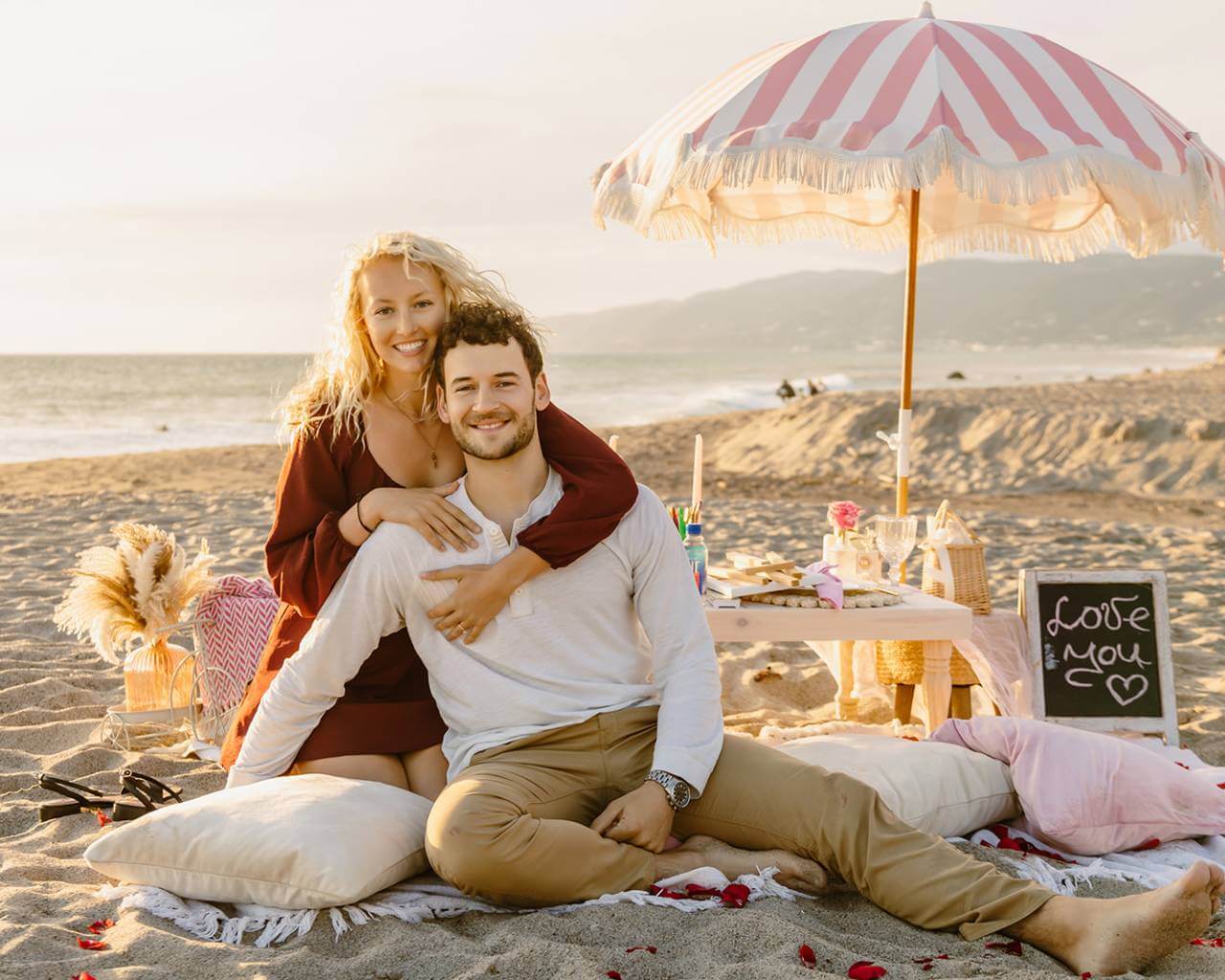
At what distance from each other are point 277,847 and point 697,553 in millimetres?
1743

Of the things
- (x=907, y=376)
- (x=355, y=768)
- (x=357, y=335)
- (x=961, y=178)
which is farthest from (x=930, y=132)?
(x=355, y=768)

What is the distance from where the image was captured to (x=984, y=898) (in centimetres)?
257

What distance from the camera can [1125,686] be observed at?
423cm

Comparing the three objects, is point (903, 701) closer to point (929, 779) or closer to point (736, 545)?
point (929, 779)

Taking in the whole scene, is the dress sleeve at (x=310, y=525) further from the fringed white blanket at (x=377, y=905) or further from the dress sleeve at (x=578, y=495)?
the fringed white blanket at (x=377, y=905)

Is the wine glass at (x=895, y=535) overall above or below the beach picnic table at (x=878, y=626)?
above

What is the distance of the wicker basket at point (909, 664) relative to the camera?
4.29 m

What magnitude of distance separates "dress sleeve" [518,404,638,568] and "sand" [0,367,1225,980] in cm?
87

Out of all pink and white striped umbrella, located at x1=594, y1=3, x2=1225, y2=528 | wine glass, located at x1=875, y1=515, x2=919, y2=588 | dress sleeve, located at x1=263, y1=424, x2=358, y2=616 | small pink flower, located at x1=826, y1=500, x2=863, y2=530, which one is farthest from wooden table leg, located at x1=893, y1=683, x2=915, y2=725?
dress sleeve, located at x1=263, y1=424, x2=358, y2=616

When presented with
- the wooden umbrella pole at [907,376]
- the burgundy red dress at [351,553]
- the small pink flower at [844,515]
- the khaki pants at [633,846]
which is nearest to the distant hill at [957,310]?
the wooden umbrella pole at [907,376]

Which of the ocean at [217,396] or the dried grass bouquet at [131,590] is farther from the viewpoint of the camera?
the ocean at [217,396]

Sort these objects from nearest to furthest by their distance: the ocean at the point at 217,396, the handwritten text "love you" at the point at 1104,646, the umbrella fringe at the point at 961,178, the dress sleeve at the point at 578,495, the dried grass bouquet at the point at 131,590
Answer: the dress sleeve at the point at 578,495 < the umbrella fringe at the point at 961,178 < the dried grass bouquet at the point at 131,590 < the handwritten text "love you" at the point at 1104,646 < the ocean at the point at 217,396

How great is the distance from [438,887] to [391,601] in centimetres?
72

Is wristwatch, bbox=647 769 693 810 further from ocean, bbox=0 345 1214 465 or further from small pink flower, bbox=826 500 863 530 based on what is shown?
ocean, bbox=0 345 1214 465
